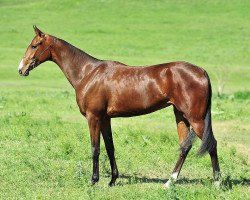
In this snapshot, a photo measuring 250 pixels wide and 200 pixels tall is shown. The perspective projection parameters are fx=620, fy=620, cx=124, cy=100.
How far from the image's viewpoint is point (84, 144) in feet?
48.8

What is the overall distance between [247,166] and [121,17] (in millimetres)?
53567

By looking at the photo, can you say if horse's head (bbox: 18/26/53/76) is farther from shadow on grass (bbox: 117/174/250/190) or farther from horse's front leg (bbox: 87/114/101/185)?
shadow on grass (bbox: 117/174/250/190)

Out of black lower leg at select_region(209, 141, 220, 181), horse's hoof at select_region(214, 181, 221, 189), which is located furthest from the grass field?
black lower leg at select_region(209, 141, 220, 181)

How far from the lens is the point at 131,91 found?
35.8 ft

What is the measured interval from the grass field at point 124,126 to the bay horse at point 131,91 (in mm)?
728

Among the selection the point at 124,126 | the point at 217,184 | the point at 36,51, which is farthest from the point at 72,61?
the point at 124,126

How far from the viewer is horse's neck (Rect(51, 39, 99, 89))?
11438 mm


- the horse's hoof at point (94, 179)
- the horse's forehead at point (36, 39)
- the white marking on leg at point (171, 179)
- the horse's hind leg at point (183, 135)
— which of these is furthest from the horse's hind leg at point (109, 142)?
the horse's forehead at point (36, 39)

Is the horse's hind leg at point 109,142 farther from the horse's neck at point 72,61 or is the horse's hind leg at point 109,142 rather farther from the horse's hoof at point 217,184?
the horse's hoof at point 217,184

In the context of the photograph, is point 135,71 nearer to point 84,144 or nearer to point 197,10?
point 84,144

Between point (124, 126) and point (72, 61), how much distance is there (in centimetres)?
717

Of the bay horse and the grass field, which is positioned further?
the grass field

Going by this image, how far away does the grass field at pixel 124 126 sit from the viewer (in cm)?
1069

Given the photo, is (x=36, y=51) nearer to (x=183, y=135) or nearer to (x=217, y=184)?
(x=183, y=135)
